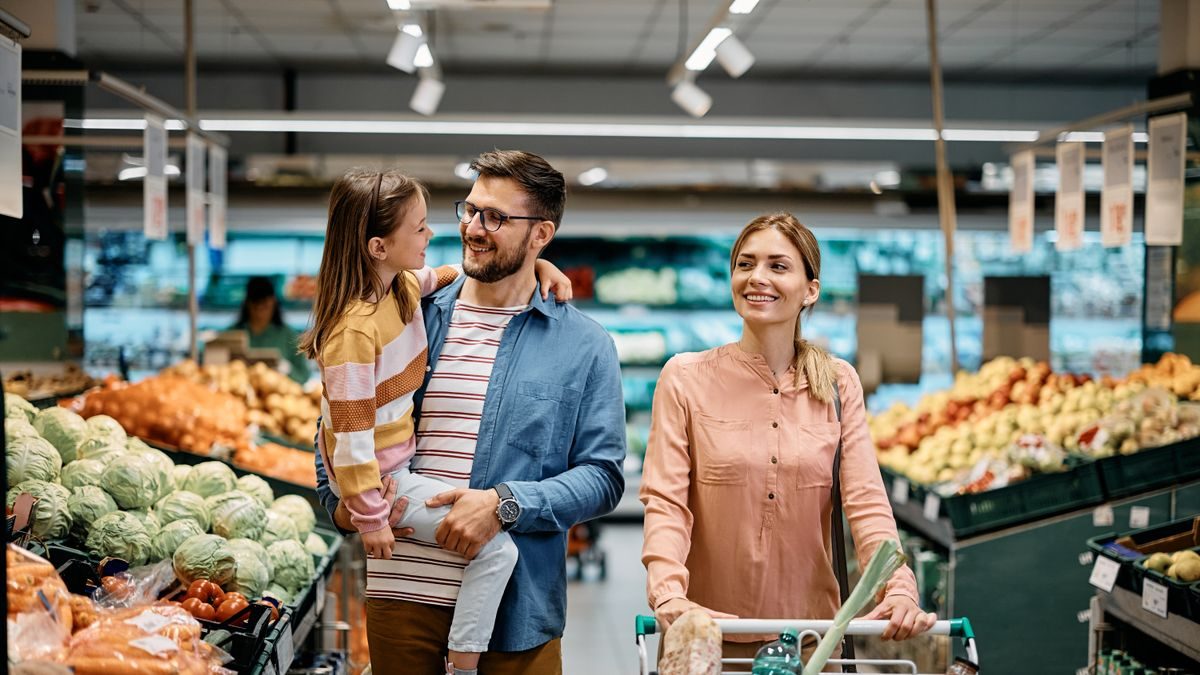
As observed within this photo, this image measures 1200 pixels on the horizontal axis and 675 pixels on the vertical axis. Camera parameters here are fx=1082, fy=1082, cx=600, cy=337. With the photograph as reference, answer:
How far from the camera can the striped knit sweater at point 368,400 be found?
2154mm

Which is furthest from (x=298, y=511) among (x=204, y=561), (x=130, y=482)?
(x=204, y=561)

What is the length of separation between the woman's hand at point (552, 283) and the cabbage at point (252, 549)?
1.20 metres

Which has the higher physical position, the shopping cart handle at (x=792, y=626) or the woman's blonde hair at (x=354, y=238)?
the woman's blonde hair at (x=354, y=238)

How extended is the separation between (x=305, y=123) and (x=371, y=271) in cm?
572

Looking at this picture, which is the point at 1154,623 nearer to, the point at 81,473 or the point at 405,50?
the point at 81,473

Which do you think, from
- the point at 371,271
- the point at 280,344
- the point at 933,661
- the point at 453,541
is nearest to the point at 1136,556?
the point at 933,661

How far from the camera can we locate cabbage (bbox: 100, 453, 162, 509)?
3.05 metres

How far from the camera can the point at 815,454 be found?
7.91 ft

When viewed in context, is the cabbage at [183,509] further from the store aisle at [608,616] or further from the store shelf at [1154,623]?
the store shelf at [1154,623]

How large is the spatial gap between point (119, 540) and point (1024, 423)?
4229 mm

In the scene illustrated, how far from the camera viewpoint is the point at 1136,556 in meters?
3.63

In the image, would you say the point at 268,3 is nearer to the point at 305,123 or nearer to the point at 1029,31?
the point at 305,123

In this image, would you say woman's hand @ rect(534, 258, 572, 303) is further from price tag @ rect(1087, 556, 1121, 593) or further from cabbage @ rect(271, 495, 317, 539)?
price tag @ rect(1087, 556, 1121, 593)

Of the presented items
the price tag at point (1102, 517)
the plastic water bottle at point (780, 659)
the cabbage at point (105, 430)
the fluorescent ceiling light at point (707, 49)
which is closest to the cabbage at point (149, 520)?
the cabbage at point (105, 430)
